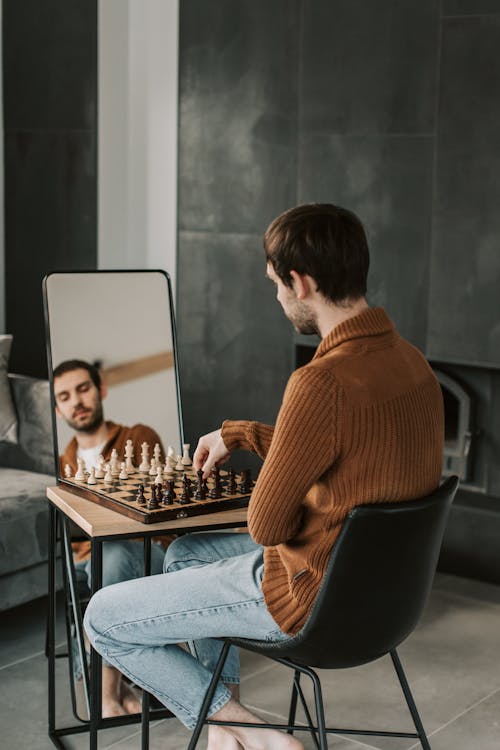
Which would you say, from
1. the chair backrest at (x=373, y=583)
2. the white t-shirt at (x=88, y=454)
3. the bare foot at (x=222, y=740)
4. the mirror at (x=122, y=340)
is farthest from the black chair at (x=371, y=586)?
the mirror at (x=122, y=340)

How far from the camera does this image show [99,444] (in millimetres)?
3102

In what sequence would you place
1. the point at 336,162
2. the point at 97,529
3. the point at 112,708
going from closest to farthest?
1. the point at 97,529
2. the point at 112,708
3. the point at 336,162

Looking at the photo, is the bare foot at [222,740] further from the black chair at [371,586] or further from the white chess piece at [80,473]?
the white chess piece at [80,473]

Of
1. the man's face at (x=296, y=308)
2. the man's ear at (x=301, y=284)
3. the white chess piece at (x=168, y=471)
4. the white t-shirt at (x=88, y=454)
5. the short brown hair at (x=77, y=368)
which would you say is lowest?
the white t-shirt at (x=88, y=454)

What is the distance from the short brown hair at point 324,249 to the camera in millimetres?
1963

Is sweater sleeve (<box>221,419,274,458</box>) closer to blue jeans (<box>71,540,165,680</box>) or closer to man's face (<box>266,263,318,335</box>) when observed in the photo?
man's face (<box>266,263,318,335</box>)

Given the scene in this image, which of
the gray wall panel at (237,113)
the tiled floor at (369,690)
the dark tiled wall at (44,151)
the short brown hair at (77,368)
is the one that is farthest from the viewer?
the dark tiled wall at (44,151)

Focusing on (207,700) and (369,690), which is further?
(369,690)

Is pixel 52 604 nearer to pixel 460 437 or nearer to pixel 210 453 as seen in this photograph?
pixel 210 453

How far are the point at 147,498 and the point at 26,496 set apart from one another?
3.59 feet

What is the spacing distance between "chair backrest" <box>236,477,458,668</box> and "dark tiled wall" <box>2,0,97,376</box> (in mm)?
2982

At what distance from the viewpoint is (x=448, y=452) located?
4.07 meters

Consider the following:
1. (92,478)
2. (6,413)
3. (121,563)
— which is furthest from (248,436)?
(6,413)

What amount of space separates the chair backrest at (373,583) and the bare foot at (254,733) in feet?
0.63
